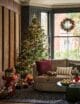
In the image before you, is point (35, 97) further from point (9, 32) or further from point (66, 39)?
point (66, 39)

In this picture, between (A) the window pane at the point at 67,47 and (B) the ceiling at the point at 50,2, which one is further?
(A) the window pane at the point at 67,47

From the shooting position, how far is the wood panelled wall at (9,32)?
8.24m

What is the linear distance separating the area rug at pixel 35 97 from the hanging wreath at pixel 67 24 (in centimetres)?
392

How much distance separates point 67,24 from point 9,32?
2978 mm

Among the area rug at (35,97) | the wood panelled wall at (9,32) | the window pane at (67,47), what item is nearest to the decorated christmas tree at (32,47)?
the wood panelled wall at (9,32)

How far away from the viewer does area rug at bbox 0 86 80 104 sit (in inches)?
253

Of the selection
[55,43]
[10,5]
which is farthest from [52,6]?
[10,5]

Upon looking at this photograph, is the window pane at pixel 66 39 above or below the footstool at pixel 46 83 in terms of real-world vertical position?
above

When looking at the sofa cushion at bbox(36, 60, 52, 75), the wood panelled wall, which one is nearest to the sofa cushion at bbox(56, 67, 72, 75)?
the sofa cushion at bbox(36, 60, 52, 75)

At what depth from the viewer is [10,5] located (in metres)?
8.91

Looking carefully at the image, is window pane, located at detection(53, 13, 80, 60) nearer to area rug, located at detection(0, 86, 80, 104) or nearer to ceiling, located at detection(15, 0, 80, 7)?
ceiling, located at detection(15, 0, 80, 7)

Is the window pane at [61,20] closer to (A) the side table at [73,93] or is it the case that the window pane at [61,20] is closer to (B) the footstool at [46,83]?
(B) the footstool at [46,83]

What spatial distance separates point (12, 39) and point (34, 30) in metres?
0.93

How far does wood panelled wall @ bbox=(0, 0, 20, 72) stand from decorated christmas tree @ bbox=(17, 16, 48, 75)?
0.31 meters
